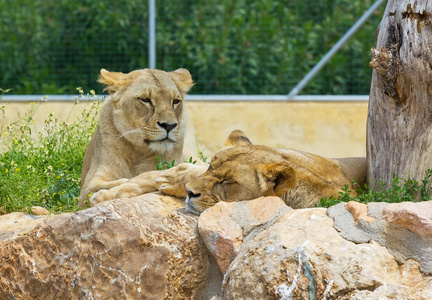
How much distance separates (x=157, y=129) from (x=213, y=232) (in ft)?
6.33

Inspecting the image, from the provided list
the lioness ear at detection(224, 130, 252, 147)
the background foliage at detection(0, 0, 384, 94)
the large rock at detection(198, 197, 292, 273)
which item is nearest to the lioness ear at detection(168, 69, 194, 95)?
the lioness ear at detection(224, 130, 252, 147)

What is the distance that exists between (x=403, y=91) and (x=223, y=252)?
1639 mm

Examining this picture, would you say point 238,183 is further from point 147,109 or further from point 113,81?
point 113,81

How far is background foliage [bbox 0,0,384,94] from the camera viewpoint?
11.4m

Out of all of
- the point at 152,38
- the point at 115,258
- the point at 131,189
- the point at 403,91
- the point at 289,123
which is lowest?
the point at 289,123

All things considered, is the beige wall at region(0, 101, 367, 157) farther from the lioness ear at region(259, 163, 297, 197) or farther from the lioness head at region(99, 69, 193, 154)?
the lioness ear at region(259, 163, 297, 197)

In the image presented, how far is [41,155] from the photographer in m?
7.29

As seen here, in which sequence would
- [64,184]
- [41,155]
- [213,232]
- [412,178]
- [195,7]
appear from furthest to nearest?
[195,7]
[41,155]
[64,184]
[412,178]
[213,232]

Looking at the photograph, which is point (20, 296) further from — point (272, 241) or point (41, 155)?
point (41, 155)

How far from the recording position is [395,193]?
15.1 ft

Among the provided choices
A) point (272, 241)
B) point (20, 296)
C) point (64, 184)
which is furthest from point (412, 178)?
point (64, 184)

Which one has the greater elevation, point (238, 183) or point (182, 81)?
point (182, 81)

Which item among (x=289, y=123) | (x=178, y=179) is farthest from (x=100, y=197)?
(x=289, y=123)

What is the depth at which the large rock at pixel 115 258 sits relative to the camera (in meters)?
4.26
